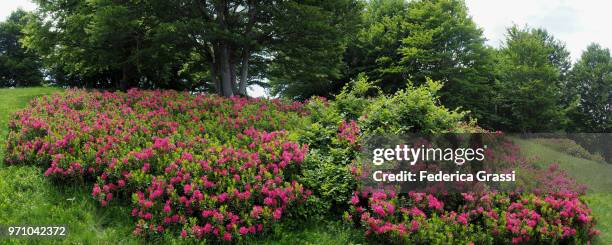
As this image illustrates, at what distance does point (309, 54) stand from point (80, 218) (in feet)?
42.7

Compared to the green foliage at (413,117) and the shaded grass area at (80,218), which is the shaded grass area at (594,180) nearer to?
the green foliage at (413,117)

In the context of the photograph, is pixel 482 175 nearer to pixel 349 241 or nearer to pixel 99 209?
pixel 349 241

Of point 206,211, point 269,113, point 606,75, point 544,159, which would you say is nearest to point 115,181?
point 206,211

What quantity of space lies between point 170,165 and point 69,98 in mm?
7200

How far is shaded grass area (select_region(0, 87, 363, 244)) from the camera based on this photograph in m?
6.17

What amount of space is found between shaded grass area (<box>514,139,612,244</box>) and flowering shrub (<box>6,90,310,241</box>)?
17.4ft

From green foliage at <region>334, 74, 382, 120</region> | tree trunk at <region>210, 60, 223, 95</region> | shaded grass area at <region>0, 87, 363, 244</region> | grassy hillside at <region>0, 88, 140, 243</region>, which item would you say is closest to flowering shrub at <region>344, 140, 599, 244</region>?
shaded grass area at <region>0, 87, 363, 244</region>

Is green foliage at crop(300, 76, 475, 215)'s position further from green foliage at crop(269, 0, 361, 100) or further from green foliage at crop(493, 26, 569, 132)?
green foliage at crop(493, 26, 569, 132)

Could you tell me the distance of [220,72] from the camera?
1952cm

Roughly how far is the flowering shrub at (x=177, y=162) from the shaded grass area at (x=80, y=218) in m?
→ 0.20

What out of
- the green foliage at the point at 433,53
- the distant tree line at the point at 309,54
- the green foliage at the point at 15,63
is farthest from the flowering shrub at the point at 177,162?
the green foliage at the point at 15,63

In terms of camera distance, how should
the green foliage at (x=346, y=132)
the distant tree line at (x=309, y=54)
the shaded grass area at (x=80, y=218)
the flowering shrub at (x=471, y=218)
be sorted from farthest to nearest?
the distant tree line at (x=309, y=54), the green foliage at (x=346, y=132), the flowering shrub at (x=471, y=218), the shaded grass area at (x=80, y=218)

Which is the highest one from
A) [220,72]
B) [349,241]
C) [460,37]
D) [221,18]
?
[460,37]

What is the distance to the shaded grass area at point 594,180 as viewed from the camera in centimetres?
900
